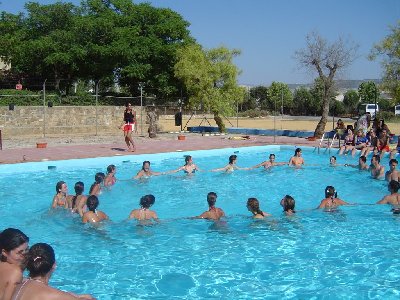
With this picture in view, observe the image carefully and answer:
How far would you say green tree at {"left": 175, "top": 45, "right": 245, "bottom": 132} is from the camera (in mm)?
27359

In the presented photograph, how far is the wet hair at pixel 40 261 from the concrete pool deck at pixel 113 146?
12.7m

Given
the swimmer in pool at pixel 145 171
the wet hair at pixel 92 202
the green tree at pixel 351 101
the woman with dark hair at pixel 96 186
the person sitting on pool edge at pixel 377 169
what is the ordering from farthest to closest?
the green tree at pixel 351 101 → the person sitting on pool edge at pixel 377 169 → the swimmer in pool at pixel 145 171 → the woman with dark hair at pixel 96 186 → the wet hair at pixel 92 202

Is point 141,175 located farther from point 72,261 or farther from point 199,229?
point 72,261

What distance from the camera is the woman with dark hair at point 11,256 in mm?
4355

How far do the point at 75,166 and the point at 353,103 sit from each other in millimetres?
49872

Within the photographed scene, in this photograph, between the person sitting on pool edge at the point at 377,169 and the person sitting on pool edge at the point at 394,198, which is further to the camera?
the person sitting on pool edge at the point at 377,169

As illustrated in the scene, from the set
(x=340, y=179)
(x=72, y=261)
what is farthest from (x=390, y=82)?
(x=72, y=261)

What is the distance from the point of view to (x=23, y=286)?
12.2ft

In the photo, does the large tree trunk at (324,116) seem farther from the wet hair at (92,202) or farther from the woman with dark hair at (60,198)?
the wet hair at (92,202)

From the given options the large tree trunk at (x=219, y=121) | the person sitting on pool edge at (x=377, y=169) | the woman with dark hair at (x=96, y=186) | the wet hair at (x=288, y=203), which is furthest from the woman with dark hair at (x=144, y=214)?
the large tree trunk at (x=219, y=121)

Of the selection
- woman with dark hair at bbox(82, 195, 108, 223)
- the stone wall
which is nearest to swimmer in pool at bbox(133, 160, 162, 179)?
woman with dark hair at bbox(82, 195, 108, 223)

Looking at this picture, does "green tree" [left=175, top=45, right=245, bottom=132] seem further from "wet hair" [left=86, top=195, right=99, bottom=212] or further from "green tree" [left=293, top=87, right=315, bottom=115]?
"green tree" [left=293, top=87, right=315, bottom=115]

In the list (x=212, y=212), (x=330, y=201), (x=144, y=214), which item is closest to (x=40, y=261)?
(x=144, y=214)

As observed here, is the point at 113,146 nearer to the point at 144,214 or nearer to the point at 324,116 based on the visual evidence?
the point at 324,116
